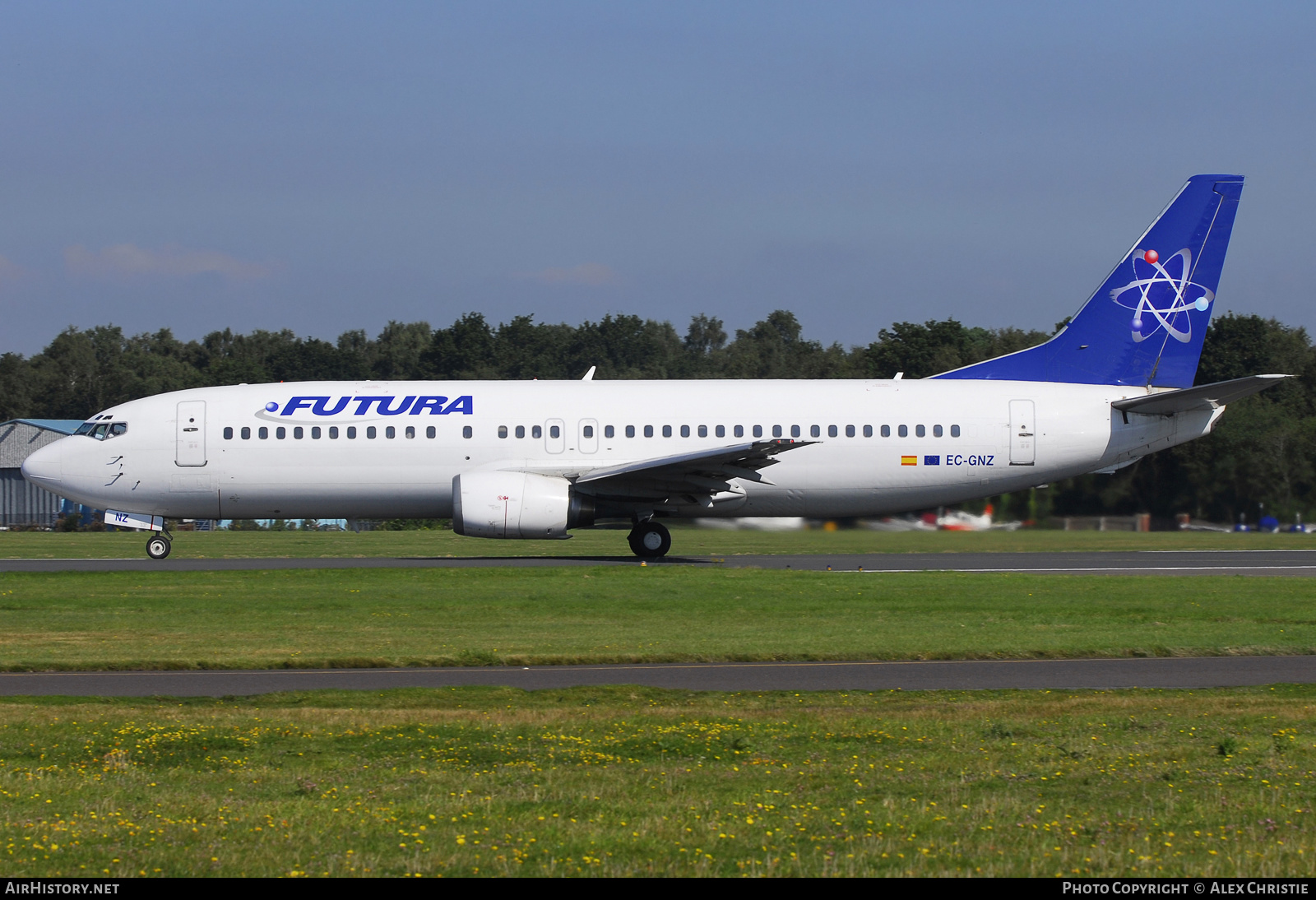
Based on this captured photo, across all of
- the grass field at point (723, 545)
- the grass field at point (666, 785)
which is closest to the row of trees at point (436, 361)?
the grass field at point (723, 545)

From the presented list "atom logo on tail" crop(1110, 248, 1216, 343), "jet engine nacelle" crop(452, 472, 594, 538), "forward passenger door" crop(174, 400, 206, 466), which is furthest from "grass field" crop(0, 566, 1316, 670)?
"atom logo on tail" crop(1110, 248, 1216, 343)

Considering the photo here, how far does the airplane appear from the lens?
89.4 ft

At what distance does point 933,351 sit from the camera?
64750 millimetres

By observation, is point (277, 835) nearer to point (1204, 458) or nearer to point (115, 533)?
point (1204, 458)

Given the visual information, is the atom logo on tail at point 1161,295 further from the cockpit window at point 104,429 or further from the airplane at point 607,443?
the cockpit window at point 104,429

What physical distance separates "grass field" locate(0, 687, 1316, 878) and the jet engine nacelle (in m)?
13.7

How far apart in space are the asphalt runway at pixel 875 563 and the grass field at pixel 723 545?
434 millimetres

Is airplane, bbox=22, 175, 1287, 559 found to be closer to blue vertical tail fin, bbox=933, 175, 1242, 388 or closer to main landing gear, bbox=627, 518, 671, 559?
main landing gear, bbox=627, 518, 671, 559

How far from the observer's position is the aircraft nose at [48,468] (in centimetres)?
2803

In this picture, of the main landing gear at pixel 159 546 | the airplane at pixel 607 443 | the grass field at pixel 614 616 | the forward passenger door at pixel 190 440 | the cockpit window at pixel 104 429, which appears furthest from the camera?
the main landing gear at pixel 159 546

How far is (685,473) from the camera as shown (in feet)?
85.3

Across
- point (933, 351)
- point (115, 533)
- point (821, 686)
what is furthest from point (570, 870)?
point (933, 351)

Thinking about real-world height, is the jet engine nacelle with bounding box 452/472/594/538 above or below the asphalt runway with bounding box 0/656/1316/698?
above

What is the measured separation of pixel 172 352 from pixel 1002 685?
119 meters
